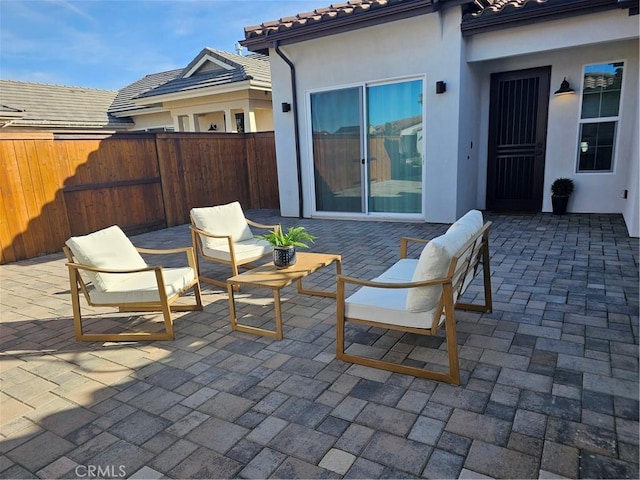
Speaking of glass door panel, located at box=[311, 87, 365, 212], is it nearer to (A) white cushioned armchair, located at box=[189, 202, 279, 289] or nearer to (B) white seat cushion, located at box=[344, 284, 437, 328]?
(A) white cushioned armchair, located at box=[189, 202, 279, 289]

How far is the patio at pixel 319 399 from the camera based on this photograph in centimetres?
189

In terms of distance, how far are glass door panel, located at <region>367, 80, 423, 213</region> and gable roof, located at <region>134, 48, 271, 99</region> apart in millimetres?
4267

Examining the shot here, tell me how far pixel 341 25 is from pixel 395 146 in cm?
212

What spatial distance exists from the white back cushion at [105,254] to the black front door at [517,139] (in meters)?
6.59

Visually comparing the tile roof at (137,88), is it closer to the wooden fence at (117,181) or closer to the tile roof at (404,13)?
the wooden fence at (117,181)

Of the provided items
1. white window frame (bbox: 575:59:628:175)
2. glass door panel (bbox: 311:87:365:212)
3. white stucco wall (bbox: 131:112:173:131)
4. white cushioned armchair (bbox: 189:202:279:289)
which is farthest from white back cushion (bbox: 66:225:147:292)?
white stucco wall (bbox: 131:112:173:131)

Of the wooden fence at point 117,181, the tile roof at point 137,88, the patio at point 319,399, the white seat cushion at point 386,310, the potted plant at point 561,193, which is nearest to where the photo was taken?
the patio at point 319,399

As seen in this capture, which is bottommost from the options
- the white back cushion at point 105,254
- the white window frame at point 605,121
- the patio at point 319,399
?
the patio at point 319,399

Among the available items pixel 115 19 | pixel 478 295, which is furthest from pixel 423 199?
pixel 115 19

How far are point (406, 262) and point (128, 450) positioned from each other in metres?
2.40

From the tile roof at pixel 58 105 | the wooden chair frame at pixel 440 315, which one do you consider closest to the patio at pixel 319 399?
the wooden chair frame at pixel 440 315

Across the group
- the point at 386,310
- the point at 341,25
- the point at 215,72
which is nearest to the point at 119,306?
the point at 386,310

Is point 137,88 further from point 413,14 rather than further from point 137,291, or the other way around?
point 137,291

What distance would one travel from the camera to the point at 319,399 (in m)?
2.38
